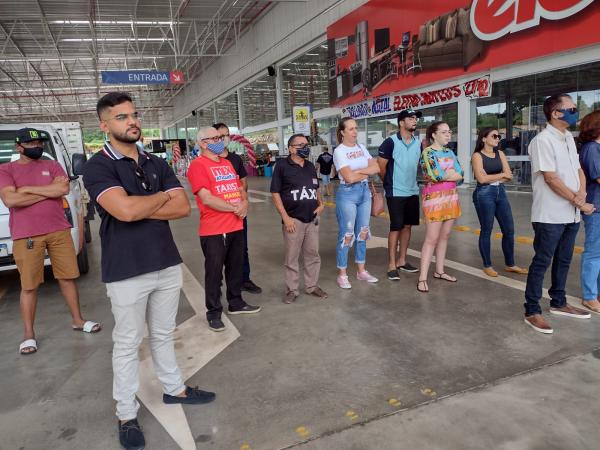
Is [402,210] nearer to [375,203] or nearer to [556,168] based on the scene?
[375,203]

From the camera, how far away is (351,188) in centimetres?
464

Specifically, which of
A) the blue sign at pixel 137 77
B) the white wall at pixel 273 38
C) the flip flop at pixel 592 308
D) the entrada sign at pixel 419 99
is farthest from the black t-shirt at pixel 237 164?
the blue sign at pixel 137 77

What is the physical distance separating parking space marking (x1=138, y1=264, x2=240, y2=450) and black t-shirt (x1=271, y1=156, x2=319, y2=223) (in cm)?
126

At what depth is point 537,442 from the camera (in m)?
2.24

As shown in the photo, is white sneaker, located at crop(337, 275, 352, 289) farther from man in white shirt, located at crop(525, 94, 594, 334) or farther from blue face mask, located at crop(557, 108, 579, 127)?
blue face mask, located at crop(557, 108, 579, 127)

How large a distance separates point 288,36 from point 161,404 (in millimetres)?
20560

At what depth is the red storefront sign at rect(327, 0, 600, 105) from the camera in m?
9.34

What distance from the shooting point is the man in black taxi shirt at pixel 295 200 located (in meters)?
4.37

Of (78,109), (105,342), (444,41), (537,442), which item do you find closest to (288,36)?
(444,41)

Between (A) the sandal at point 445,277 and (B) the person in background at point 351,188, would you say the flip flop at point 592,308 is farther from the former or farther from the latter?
(B) the person in background at point 351,188

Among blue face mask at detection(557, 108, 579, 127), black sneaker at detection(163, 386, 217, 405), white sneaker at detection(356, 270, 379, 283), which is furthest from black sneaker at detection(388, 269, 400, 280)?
black sneaker at detection(163, 386, 217, 405)

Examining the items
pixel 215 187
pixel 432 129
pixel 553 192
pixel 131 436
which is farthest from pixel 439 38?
pixel 131 436

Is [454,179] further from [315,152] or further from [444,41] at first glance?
[315,152]

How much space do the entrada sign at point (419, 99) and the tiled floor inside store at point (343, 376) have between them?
855 centimetres
